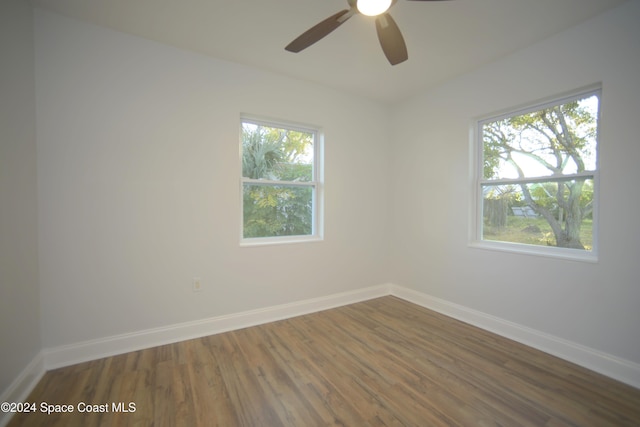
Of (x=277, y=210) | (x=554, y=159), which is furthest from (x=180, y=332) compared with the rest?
(x=554, y=159)

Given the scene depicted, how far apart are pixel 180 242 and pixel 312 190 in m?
1.53

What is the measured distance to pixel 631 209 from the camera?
1.88 metres

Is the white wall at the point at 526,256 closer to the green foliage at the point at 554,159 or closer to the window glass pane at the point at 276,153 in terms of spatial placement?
the green foliage at the point at 554,159

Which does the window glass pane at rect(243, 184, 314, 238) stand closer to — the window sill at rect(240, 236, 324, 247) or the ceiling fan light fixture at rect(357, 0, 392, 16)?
the window sill at rect(240, 236, 324, 247)

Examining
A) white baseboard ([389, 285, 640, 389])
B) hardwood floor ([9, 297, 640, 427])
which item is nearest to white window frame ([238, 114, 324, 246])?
hardwood floor ([9, 297, 640, 427])

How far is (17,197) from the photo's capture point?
171 centimetres

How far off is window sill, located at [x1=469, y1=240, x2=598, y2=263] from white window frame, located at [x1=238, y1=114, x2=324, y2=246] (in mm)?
1733

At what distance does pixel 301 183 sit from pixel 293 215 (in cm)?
39

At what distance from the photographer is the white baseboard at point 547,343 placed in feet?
6.18

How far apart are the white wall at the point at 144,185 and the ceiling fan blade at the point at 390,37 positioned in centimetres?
144

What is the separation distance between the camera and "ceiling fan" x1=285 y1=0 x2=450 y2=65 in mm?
1410

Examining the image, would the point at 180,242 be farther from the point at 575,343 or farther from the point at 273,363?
the point at 575,343

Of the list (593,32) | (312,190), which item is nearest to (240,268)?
(312,190)

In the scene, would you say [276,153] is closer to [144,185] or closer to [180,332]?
[144,185]
